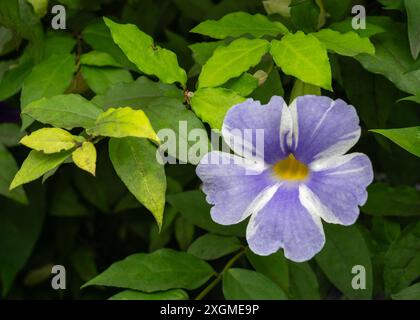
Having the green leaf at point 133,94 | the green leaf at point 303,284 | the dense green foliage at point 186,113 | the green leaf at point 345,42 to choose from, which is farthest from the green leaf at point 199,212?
the green leaf at point 345,42

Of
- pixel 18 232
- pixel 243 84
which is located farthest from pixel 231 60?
pixel 18 232

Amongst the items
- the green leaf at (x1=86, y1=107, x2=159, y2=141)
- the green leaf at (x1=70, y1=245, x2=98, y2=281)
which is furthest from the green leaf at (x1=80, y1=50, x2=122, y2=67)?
the green leaf at (x1=70, y1=245, x2=98, y2=281)

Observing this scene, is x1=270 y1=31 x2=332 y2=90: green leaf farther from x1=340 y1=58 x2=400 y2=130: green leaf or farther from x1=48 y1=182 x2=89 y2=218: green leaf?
x1=48 y1=182 x2=89 y2=218: green leaf

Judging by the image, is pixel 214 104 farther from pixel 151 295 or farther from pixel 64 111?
pixel 151 295

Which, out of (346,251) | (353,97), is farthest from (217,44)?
(346,251)

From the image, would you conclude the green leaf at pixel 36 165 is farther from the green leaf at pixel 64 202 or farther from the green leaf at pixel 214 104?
the green leaf at pixel 64 202
